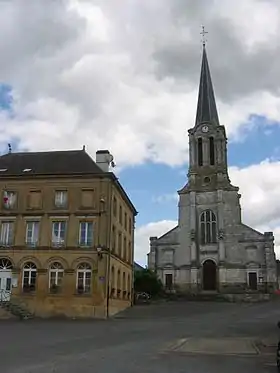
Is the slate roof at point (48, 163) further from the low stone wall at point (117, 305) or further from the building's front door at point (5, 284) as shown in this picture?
the low stone wall at point (117, 305)

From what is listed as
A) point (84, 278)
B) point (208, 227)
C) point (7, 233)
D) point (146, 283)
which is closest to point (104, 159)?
point (7, 233)

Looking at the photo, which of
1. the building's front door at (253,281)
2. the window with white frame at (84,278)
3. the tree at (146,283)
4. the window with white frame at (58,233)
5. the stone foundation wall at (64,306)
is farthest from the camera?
the building's front door at (253,281)

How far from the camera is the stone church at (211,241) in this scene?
56375mm

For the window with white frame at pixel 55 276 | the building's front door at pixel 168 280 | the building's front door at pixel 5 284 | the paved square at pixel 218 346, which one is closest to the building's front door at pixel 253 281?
the building's front door at pixel 168 280

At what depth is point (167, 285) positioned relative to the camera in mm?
58969

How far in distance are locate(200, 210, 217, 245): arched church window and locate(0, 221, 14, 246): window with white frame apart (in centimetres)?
3274

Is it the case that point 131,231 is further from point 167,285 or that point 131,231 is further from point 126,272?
point 167,285

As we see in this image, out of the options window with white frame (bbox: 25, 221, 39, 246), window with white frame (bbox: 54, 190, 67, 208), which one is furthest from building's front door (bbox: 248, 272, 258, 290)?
window with white frame (bbox: 25, 221, 39, 246)

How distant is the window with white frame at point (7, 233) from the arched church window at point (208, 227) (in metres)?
32.7

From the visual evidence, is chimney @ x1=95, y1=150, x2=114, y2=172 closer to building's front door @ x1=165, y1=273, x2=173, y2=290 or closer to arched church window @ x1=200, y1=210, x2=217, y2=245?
arched church window @ x1=200, y1=210, x2=217, y2=245

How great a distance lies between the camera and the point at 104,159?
112ft

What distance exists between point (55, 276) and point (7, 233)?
4.84m

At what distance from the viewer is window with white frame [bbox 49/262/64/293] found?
30797mm

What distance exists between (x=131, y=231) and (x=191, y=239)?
19.1 m
